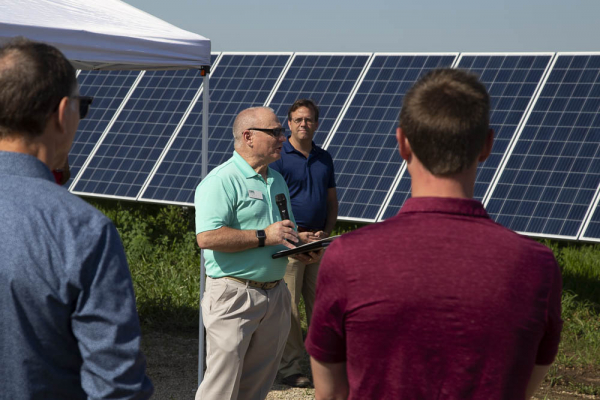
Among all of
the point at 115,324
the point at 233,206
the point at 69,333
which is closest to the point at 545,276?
the point at 115,324

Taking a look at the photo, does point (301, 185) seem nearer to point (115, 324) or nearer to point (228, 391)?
point (228, 391)

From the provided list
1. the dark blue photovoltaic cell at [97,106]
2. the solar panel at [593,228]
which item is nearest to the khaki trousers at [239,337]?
the solar panel at [593,228]

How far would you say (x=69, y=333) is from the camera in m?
1.79

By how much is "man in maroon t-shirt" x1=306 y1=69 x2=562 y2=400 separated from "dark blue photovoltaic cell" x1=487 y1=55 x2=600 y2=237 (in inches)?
235

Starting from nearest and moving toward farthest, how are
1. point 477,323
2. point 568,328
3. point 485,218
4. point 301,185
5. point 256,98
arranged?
point 477,323
point 485,218
point 301,185
point 568,328
point 256,98

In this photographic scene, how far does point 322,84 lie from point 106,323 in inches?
333

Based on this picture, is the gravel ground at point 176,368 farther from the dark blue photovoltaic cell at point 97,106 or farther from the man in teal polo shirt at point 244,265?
the dark blue photovoltaic cell at point 97,106

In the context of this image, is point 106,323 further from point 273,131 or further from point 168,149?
point 168,149

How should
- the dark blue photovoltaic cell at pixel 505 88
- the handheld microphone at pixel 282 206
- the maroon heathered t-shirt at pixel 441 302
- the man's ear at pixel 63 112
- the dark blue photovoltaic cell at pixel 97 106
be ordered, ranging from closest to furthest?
the maroon heathered t-shirt at pixel 441 302 → the man's ear at pixel 63 112 → the handheld microphone at pixel 282 206 → the dark blue photovoltaic cell at pixel 505 88 → the dark blue photovoltaic cell at pixel 97 106

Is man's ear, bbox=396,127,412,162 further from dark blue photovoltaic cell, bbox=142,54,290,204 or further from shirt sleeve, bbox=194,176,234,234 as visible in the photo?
dark blue photovoltaic cell, bbox=142,54,290,204

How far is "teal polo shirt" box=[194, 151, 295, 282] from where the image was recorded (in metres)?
4.10

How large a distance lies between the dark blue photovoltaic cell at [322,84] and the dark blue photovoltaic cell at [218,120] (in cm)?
24

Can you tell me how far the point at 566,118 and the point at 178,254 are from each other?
4785 millimetres

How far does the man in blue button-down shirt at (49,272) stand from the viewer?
5.67 feet
